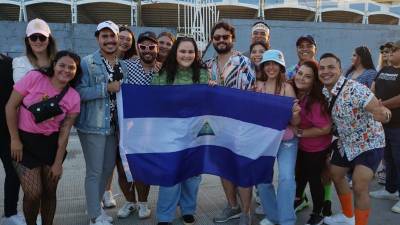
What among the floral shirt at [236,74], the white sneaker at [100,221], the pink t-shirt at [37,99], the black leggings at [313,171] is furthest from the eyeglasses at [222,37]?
the white sneaker at [100,221]

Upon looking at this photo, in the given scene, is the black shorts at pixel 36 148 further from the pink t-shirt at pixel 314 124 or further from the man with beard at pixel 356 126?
the man with beard at pixel 356 126

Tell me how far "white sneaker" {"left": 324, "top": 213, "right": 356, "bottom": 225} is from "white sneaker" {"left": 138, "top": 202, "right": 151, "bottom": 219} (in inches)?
76.8

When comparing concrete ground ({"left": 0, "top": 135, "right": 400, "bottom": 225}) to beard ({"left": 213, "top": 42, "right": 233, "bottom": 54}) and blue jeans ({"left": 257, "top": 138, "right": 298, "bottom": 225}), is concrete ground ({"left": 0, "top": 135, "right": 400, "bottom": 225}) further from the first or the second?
beard ({"left": 213, "top": 42, "right": 233, "bottom": 54})

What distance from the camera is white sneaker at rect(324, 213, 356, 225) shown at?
423 centimetres

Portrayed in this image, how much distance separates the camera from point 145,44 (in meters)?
4.37

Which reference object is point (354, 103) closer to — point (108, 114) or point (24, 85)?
point (108, 114)

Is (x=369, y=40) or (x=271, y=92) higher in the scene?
(x=369, y=40)

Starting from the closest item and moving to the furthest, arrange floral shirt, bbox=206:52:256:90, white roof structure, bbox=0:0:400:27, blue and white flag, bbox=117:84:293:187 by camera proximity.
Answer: blue and white flag, bbox=117:84:293:187
floral shirt, bbox=206:52:256:90
white roof structure, bbox=0:0:400:27

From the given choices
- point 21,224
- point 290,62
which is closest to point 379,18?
point 290,62

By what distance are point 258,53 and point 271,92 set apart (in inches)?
31.8

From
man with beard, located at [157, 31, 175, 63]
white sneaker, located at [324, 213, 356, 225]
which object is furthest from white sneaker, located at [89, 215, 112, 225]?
white sneaker, located at [324, 213, 356, 225]

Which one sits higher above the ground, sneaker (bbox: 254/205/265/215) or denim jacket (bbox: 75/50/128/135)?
denim jacket (bbox: 75/50/128/135)

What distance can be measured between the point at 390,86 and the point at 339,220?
1788mm

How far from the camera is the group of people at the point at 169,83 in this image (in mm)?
3574
